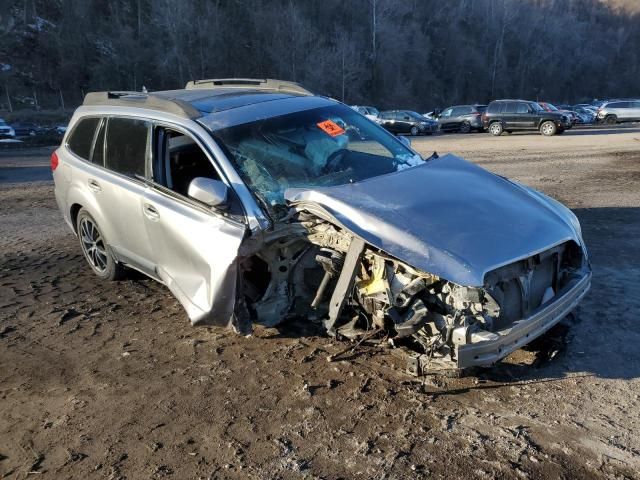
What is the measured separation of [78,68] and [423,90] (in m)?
40.7

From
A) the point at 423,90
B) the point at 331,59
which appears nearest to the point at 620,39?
the point at 423,90

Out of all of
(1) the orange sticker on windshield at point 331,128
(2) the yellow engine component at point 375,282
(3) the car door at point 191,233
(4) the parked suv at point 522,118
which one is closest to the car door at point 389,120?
(4) the parked suv at point 522,118

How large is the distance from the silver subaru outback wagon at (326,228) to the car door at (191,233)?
1 cm

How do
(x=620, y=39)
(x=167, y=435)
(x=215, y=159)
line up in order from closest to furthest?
(x=167, y=435) → (x=215, y=159) → (x=620, y=39)

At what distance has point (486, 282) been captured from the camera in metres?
3.23

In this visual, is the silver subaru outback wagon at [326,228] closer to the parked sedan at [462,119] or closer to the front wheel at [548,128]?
the front wheel at [548,128]

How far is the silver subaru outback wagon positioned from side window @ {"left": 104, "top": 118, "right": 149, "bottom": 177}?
0.02 m

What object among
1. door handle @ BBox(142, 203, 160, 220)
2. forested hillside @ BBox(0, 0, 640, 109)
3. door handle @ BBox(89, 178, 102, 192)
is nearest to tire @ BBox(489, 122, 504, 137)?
door handle @ BBox(89, 178, 102, 192)

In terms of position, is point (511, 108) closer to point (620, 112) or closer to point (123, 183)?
point (620, 112)

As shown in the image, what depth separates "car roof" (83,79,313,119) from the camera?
14.8 feet

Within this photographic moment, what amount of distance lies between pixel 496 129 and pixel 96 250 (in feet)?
80.9

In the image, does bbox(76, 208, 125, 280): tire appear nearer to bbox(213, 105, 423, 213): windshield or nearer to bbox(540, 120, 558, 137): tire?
bbox(213, 105, 423, 213): windshield

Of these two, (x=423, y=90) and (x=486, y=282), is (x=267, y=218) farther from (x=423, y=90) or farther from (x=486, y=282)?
(x=423, y=90)

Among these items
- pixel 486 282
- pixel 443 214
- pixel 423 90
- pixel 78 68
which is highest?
pixel 443 214
